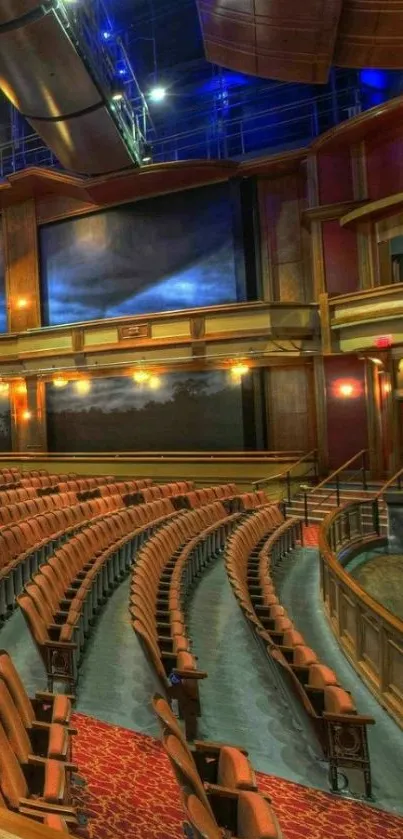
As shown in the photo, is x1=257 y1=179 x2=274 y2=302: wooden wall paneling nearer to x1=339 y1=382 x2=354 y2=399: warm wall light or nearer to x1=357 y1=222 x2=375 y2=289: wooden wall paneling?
x1=357 y1=222 x2=375 y2=289: wooden wall paneling

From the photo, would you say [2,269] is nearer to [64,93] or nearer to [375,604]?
[64,93]

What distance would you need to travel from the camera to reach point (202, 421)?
524cm

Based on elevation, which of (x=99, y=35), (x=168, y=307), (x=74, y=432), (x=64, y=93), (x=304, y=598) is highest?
(x=99, y=35)

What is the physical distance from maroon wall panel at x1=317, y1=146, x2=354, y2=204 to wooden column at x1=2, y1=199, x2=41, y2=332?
298 cm

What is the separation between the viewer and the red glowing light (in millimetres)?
3807

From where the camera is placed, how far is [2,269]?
6180mm

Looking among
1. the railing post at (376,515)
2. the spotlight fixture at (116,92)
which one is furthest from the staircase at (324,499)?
the spotlight fixture at (116,92)

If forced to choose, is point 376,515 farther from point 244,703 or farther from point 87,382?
point 87,382

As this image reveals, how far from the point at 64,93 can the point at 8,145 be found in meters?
2.55

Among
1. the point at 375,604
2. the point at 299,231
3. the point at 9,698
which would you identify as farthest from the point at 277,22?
the point at 9,698

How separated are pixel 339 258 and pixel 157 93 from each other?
268 cm

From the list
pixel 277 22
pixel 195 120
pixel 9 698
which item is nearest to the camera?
pixel 9 698

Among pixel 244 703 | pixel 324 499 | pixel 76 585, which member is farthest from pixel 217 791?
pixel 324 499

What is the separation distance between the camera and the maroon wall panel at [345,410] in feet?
15.7
